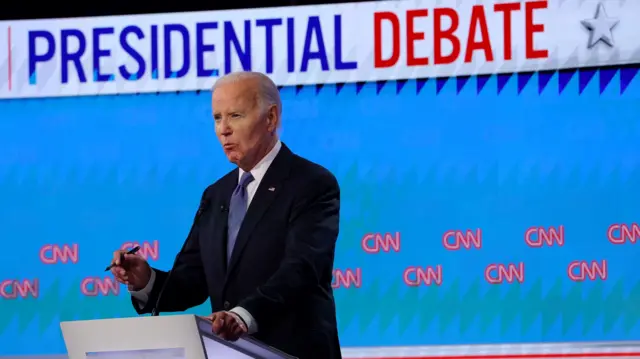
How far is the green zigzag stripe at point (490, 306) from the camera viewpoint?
331 cm

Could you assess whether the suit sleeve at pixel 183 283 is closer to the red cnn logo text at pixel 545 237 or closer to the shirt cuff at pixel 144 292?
the shirt cuff at pixel 144 292

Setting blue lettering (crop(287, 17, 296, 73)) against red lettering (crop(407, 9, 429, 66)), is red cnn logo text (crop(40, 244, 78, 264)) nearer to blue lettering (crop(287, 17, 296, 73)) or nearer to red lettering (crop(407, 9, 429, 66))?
blue lettering (crop(287, 17, 296, 73))

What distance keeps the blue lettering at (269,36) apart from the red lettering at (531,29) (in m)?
0.87

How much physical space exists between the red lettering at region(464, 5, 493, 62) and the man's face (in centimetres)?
130

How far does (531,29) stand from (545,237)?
0.71 meters

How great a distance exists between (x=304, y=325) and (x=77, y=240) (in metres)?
1.63

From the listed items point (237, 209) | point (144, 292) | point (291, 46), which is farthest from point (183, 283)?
point (291, 46)

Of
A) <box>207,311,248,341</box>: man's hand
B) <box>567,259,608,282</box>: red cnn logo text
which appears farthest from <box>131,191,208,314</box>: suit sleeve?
<box>567,259,608,282</box>: red cnn logo text

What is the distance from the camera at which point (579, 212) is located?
3361mm

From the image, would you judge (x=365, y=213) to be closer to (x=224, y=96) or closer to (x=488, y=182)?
(x=488, y=182)

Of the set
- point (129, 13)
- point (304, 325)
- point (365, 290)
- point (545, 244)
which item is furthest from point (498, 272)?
point (129, 13)

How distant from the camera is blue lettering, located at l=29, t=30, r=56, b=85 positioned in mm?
3684

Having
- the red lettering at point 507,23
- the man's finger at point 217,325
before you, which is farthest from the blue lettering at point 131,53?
the man's finger at point 217,325

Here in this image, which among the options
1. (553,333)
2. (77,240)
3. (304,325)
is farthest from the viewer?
(77,240)
